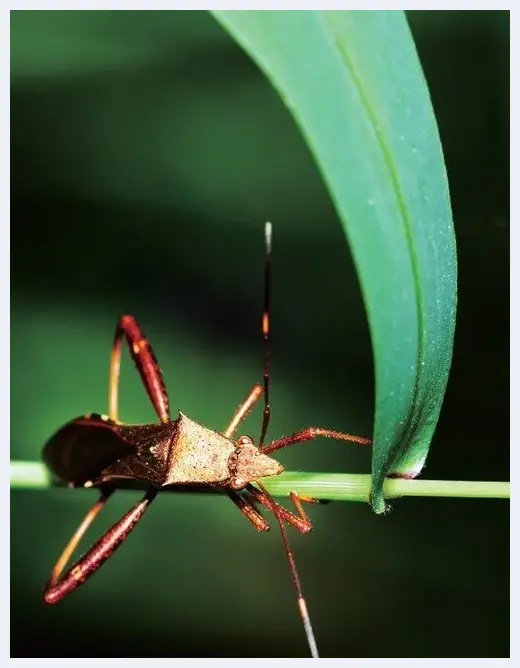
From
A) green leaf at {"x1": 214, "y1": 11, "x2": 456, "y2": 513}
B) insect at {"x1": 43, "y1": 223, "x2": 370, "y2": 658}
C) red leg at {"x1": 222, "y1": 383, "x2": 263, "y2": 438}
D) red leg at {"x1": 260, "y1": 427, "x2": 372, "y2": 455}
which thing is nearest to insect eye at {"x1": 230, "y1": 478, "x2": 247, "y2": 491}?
insect at {"x1": 43, "y1": 223, "x2": 370, "y2": 658}

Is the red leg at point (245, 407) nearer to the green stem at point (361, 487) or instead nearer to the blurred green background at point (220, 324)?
the blurred green background at point (220, 324)

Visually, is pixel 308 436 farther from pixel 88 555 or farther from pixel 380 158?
pixel 380 158

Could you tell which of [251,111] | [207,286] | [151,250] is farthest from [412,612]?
[251,111]

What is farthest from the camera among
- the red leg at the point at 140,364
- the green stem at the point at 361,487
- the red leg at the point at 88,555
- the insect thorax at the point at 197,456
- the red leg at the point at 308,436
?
the red leg at the point at 140,364

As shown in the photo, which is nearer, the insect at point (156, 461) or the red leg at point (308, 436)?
the red leg at point (308, 436)

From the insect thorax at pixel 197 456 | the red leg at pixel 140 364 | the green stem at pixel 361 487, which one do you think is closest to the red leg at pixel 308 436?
the insect thorax at pixel 197 456

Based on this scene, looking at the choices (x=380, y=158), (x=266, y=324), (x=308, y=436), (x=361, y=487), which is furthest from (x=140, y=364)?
(x=380, y=158)
